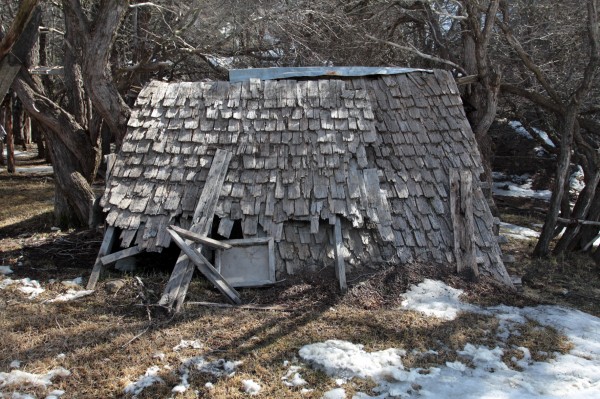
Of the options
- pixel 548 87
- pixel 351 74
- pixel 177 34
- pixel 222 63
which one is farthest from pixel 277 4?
pixel 548 87

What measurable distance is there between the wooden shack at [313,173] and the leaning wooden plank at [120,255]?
0.32 ft

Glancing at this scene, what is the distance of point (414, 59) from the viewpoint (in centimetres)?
1230

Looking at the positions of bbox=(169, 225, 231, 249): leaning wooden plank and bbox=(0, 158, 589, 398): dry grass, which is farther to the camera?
bbox=(169, 225, 231, 249): leaning wooden plank

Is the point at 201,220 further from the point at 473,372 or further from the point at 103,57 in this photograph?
the point at 473,372

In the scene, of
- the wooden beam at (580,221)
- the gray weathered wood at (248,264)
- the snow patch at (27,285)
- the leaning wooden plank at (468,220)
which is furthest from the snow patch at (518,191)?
the snow patch at (27,285)

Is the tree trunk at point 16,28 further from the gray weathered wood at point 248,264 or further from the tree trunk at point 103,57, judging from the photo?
the gray weathered wood at point 248,264

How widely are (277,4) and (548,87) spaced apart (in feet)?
20.3

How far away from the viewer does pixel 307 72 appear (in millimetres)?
7590

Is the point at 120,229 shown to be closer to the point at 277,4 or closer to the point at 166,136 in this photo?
the point at 166,136

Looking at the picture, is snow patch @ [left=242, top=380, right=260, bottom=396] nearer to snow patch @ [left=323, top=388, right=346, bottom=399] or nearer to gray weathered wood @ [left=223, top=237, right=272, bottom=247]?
snow patch @ [left=323, top=388, right=346, bottom=399]

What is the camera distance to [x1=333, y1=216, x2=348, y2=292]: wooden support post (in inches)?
242

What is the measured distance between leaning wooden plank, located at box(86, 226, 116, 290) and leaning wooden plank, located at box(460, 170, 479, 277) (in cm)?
459

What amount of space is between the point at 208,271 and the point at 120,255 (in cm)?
123

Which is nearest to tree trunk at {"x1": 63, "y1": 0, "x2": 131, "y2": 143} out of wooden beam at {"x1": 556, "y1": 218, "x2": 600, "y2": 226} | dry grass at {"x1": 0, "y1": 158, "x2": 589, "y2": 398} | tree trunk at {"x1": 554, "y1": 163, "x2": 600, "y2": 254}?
dry grass at {"x1": 0, "y1": 158, "x2": 589, "y2": 398}
